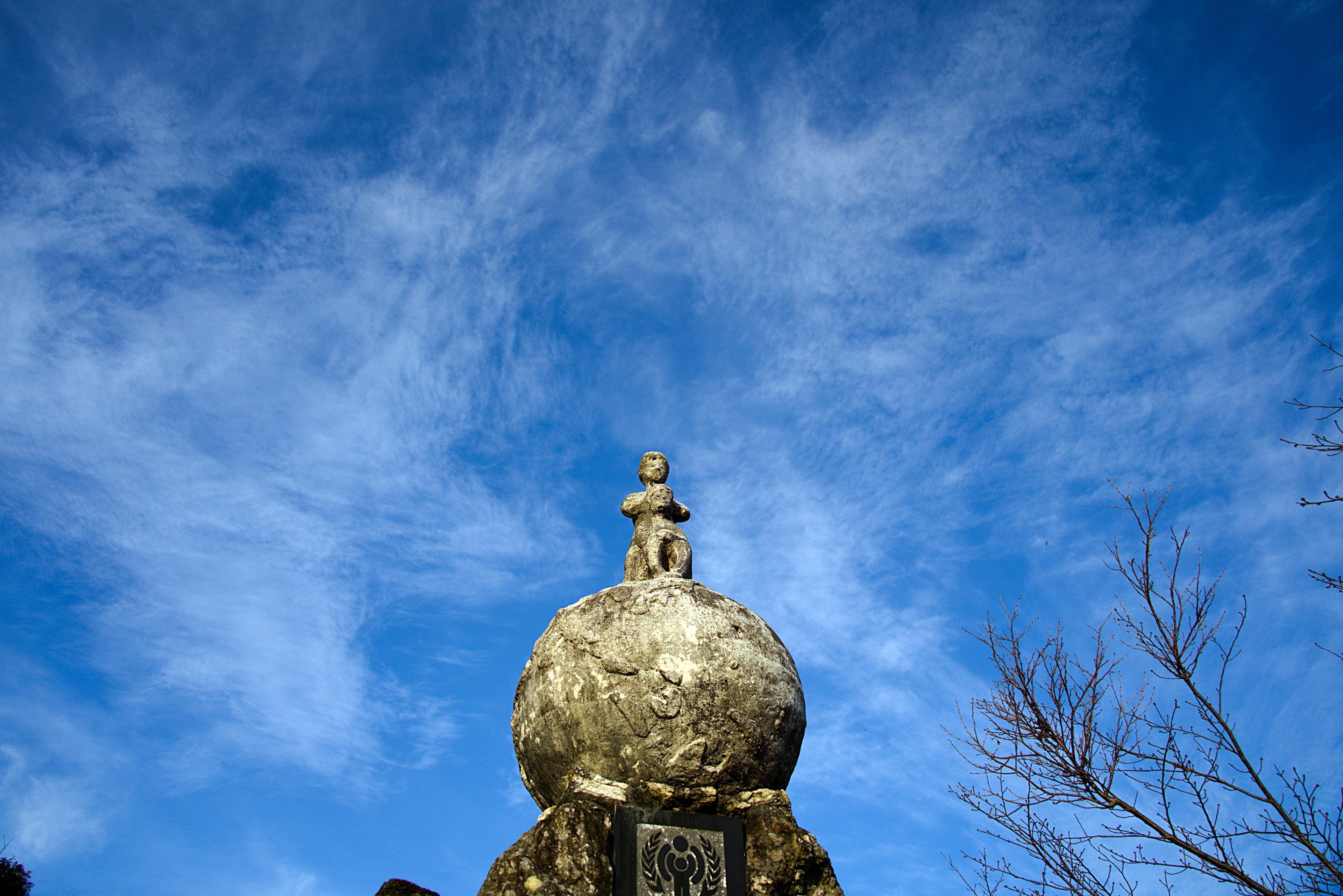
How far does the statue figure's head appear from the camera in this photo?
281 inches

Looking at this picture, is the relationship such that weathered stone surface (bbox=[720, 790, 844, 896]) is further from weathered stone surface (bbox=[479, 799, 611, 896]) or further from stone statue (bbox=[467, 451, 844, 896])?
weathered stone surface (bbox=[479, 799, 611, 896])

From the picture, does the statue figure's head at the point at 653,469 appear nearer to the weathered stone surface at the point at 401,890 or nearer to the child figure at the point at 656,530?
the child figure at the point at 656,530

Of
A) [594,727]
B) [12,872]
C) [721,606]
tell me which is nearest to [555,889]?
[594,727]

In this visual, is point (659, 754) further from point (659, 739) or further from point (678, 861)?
point (678, 861)

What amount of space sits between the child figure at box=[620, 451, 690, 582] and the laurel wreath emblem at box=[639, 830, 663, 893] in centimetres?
167

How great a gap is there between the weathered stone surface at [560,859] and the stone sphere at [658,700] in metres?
0.36

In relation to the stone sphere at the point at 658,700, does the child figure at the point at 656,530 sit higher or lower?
higher

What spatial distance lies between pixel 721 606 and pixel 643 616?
0.54 meters

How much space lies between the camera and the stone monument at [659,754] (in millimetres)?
5031

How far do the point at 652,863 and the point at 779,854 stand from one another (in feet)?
2.40

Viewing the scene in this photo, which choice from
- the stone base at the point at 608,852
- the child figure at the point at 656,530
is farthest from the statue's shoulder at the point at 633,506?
the stone base at the point at 608,852

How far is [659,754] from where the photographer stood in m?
5.33

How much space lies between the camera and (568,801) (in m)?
5.16

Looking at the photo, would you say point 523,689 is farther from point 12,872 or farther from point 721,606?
point 12,872
